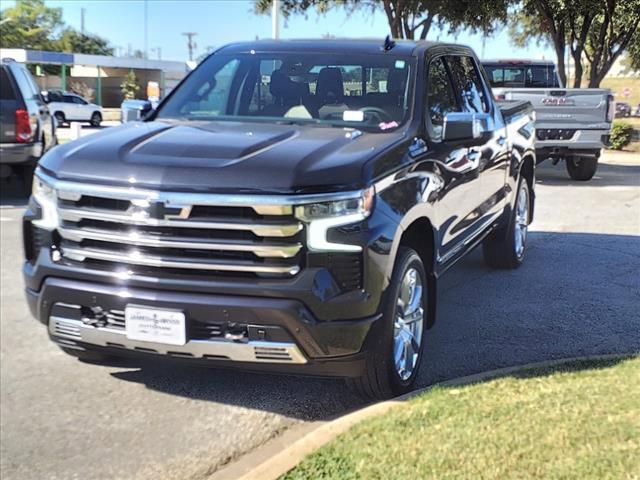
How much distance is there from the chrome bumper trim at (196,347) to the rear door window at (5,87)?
7865 millimetres

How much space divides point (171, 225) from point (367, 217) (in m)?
0.94

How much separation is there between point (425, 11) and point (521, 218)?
630 inches

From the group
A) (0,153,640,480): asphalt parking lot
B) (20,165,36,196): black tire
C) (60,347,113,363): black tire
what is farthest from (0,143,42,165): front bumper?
(60,347,113,363): black tire

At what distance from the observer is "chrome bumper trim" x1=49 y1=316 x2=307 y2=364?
362 cm

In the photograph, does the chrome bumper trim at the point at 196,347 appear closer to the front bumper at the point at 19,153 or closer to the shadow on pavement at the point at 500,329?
the shadow on pavement at the point at 500,329

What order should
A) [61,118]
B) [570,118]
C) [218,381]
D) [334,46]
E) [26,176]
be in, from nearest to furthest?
[218,381] → [334,46] → [26,176] → [570,118] → [61,118]

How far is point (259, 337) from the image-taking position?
3604 mm

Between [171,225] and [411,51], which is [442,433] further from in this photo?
[411,51]

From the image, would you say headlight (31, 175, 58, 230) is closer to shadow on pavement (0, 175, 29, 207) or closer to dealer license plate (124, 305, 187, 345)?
dealer license plate (124, 305, 187, 345)

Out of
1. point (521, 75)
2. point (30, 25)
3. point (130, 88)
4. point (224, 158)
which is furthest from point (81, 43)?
point (224, 158)

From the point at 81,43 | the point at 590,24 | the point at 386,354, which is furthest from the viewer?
the point at 81,43

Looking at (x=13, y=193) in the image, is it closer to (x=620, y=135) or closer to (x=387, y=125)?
(x=387, y=125)

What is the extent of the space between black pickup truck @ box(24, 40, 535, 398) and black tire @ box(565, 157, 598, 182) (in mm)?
10247

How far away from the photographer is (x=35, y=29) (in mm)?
75688
